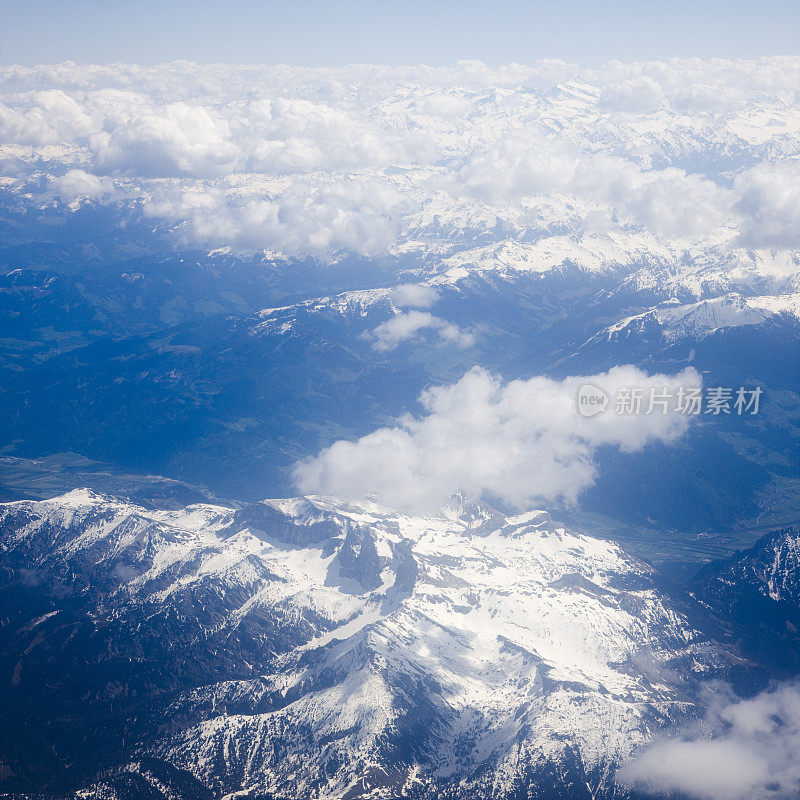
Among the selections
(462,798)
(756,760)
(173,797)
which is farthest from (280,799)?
(756,760)

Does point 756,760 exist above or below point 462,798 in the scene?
above

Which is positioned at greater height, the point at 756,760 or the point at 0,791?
the point at 756,760

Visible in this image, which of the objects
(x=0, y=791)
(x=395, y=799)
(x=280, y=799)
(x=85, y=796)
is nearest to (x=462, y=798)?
(x=395, y=799)

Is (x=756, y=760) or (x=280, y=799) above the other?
(x=756, y=760)

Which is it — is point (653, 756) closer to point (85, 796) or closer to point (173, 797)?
point (173, 797)

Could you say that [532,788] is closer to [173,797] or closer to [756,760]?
[756,760]

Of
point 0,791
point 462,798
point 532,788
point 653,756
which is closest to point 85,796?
point 0,791

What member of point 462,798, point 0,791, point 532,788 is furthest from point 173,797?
point 532,788
